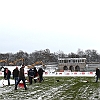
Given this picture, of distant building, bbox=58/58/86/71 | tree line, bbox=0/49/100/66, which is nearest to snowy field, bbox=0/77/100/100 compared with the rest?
distant building, bbox=58/58/86/71

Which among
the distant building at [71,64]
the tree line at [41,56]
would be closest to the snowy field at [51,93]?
the distant building at [71,64]

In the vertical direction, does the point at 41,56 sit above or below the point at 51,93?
above

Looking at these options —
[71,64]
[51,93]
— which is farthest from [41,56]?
[51,93]

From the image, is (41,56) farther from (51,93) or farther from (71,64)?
(51,93)

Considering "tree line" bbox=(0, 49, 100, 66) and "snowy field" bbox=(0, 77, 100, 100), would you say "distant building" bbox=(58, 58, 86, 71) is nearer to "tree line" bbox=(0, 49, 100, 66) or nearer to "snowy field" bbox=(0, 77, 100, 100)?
"tree line" bbox=(0, 49, 100, 66)

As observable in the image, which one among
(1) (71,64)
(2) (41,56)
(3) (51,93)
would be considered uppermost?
(2) (41,56)

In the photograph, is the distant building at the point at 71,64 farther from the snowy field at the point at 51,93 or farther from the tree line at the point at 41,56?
the snowy field at the point at 51,93

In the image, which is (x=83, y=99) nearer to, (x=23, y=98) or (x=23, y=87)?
(x=23, y=98)

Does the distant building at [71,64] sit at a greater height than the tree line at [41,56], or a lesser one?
lesser

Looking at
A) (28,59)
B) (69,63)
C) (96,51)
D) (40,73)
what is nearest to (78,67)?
(69,63)

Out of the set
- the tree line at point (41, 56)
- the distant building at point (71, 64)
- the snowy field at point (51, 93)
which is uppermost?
the tree line at point (41, 56)

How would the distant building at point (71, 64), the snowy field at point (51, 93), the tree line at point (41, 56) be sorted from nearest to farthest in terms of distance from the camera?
the snowy field at point (51, 93), the distant building at point (71, 64), the tree line at point (41, 56)

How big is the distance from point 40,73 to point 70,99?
565 inches

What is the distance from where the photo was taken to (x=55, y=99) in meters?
13.2
